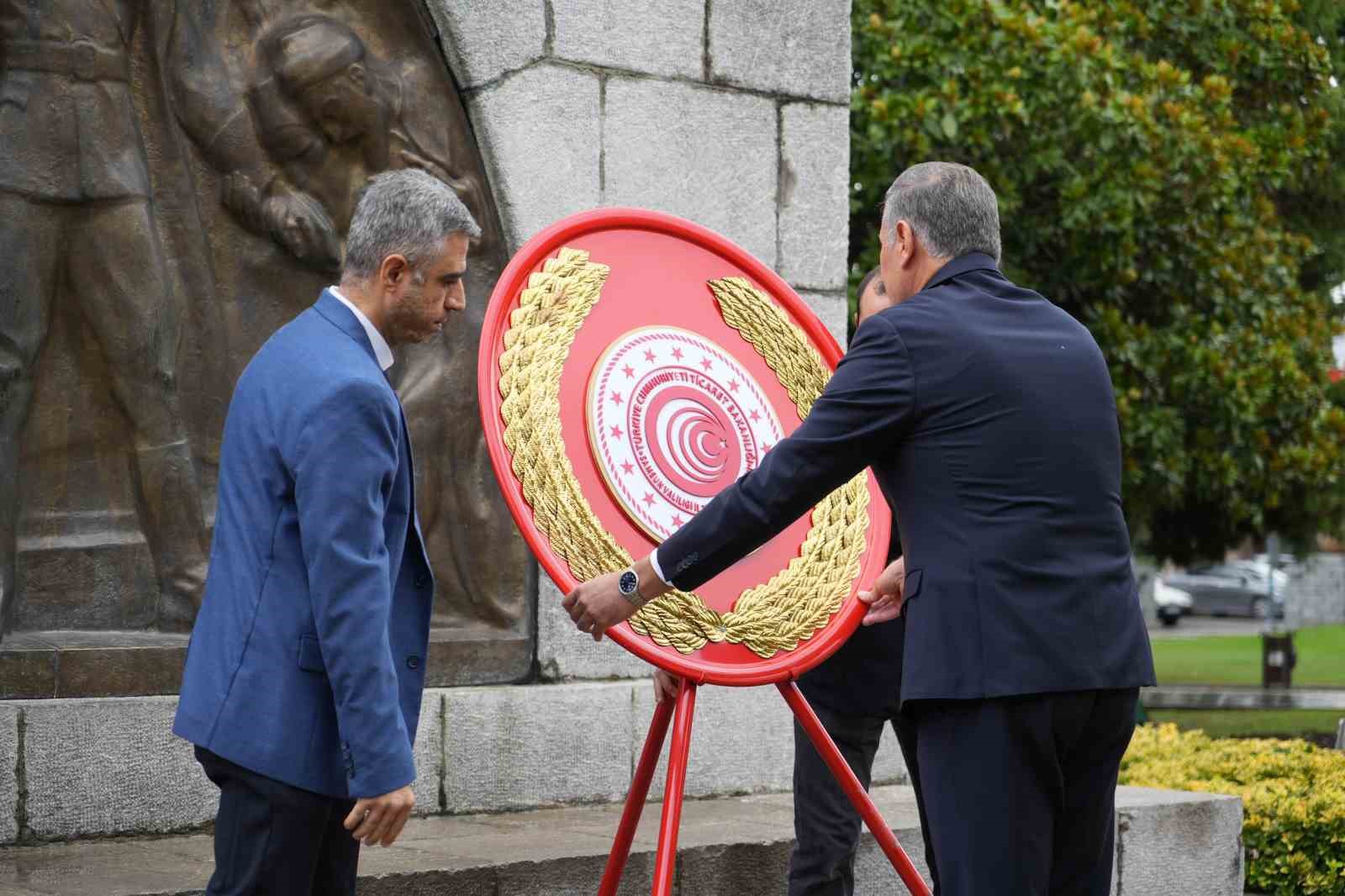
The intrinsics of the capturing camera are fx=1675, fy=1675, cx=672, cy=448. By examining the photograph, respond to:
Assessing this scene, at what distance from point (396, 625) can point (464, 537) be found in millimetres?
2361

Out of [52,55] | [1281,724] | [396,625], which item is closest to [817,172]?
[52,55]

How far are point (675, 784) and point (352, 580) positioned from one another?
1.12m

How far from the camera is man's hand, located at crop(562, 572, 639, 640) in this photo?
361 centimetres

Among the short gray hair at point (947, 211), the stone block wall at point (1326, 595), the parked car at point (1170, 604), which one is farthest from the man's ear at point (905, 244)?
the stone block wall at point (1326, 595)

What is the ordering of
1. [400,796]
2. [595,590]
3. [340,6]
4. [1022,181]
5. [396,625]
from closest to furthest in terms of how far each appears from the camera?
[400,796] < [396,625] < [595,590] < [340,6] < [1022,181]

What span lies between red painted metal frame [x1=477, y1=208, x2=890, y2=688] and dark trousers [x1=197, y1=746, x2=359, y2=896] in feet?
2.66

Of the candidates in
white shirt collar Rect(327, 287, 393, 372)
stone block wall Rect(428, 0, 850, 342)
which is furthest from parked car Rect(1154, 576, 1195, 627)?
white shirt collar Rect(327, 287, 393, 372)

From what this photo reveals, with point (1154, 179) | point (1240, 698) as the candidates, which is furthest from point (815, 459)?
point (1240, 698)

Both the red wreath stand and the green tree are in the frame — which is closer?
the red wreath stand

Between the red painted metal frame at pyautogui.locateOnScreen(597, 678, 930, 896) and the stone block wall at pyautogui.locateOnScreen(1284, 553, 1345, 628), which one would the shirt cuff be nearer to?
the red painted metal frame at pyautogui.locateOnScreen(597, 678, 930, 896)

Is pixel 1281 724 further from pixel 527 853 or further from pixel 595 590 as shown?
pixel 595 590

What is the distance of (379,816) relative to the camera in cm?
294

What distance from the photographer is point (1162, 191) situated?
11398mm

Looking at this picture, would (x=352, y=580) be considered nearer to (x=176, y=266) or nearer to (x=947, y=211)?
(x=947, y=211)
